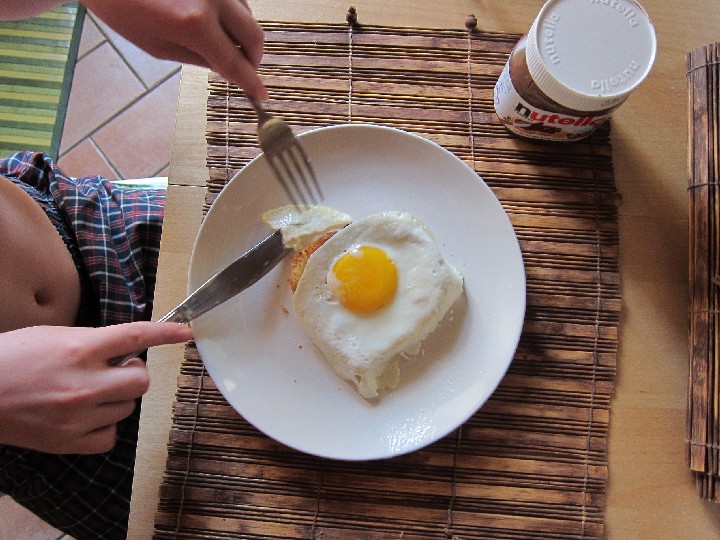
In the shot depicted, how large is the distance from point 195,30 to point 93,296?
24.3 inches

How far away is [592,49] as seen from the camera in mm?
886

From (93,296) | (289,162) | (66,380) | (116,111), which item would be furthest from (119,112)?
(66,380)

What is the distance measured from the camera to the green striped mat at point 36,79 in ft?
6.05

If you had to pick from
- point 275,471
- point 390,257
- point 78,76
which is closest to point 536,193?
point 390,257

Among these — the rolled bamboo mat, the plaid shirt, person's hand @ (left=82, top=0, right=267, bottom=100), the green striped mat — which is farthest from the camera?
the green striped mat

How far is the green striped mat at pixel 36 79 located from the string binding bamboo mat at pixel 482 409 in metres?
1.07

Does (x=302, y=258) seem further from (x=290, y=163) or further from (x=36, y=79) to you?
(x=36, y=79)

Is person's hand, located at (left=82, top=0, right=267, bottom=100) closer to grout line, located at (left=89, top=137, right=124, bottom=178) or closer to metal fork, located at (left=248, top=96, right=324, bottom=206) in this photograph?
metal fork, located at (left=248, top=96, right=324, bottom=206)

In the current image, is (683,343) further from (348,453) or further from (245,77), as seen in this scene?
(245,77)

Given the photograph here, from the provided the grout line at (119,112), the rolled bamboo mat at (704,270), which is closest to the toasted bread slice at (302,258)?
the rolled bamboo mat at (704,270)

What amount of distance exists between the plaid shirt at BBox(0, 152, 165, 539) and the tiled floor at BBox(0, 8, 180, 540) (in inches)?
28.7

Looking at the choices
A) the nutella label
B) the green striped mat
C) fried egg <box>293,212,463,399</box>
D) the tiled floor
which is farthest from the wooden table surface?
the green striped mat

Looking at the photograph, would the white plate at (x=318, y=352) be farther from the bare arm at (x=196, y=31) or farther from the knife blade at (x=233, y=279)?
the bare arm at (x=196, y=31)

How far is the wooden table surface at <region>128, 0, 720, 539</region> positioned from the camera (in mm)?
1005
